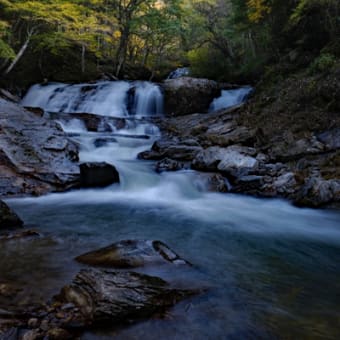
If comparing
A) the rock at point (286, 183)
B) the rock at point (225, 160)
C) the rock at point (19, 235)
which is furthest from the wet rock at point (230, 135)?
the rock at point (19, 235)

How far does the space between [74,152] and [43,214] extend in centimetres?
283

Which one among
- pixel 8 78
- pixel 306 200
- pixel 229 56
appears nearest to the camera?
pixel 306 200

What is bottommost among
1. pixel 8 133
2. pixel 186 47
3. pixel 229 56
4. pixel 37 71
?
pixel 8 133

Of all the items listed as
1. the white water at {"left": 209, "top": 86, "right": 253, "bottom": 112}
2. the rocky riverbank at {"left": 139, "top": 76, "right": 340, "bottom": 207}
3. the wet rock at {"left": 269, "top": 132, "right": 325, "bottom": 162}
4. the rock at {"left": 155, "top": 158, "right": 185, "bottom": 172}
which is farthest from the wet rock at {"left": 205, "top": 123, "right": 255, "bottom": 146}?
the white water at {"left": 209, "top": 86, "right": 253, "bottom": 112}

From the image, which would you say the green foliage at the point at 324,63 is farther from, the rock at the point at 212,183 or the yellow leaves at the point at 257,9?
the rock at the point at 212,183

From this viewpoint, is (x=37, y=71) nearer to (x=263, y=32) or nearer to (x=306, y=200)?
(x=263, y=32)

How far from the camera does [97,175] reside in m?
7.67

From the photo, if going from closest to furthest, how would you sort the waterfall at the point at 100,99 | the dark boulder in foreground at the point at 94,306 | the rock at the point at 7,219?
the dark boulder in foreground at the point at 94,306 → the rock at the point at 7,219 → the waterfall at the point at 100,99

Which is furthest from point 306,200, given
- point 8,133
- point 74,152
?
point 8,133

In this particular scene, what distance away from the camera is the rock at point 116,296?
7.77ft

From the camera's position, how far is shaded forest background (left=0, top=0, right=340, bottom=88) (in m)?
12.4

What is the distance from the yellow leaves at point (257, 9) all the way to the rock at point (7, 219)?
1342 centimetres

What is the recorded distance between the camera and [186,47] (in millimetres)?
26797

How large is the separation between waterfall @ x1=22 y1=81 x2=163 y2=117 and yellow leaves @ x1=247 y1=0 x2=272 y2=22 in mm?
5437
